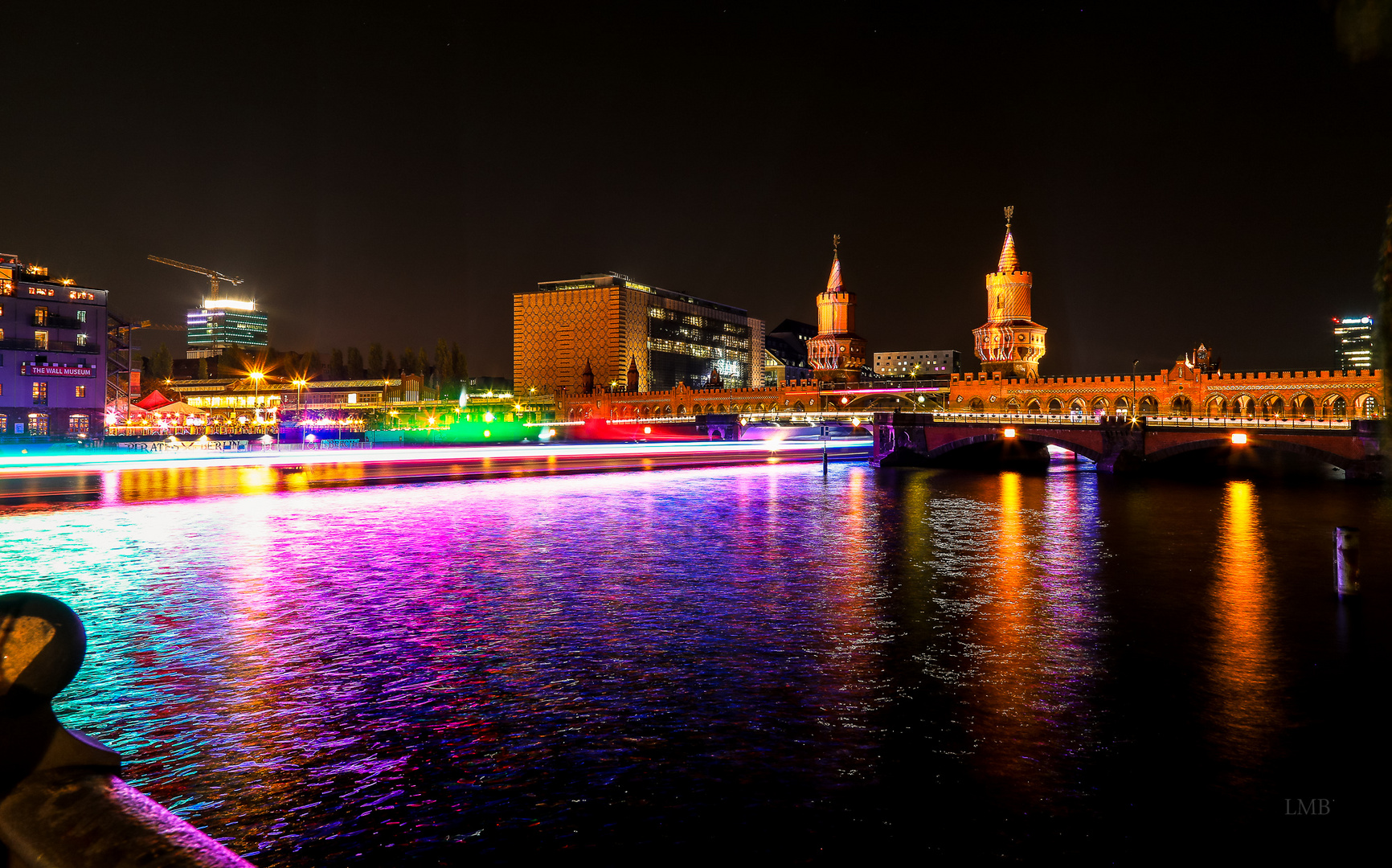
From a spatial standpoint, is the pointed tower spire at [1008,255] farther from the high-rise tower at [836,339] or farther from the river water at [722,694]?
the river water at [722,694]

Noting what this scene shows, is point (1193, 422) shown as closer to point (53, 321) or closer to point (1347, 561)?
point (1347, 561)

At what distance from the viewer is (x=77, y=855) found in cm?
246

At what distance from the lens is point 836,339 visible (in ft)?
475

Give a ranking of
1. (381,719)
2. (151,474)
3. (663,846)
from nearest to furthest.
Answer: (663,846), (381,719), (151,474)

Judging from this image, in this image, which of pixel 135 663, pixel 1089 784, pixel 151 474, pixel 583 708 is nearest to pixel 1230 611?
pixel 1089 784

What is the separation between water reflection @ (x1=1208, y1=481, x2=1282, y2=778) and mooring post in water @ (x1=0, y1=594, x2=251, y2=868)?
28.4 ft

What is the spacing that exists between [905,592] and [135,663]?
1211 cm

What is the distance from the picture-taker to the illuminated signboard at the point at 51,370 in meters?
74.4

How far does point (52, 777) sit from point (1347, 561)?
19.0 meters

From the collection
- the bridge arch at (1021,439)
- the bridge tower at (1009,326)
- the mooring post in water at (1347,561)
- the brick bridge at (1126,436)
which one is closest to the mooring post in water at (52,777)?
the mooring post in water at (1347,561)

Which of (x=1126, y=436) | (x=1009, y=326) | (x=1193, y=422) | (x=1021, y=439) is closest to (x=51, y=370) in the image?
(x=1021, y=439)

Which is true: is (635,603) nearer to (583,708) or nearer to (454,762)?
(583,708)

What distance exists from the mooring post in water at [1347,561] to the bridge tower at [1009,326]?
113 meters

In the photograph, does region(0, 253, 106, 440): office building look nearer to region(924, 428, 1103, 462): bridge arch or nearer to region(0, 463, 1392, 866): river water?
region(0, 463, 1392, 866): river water
